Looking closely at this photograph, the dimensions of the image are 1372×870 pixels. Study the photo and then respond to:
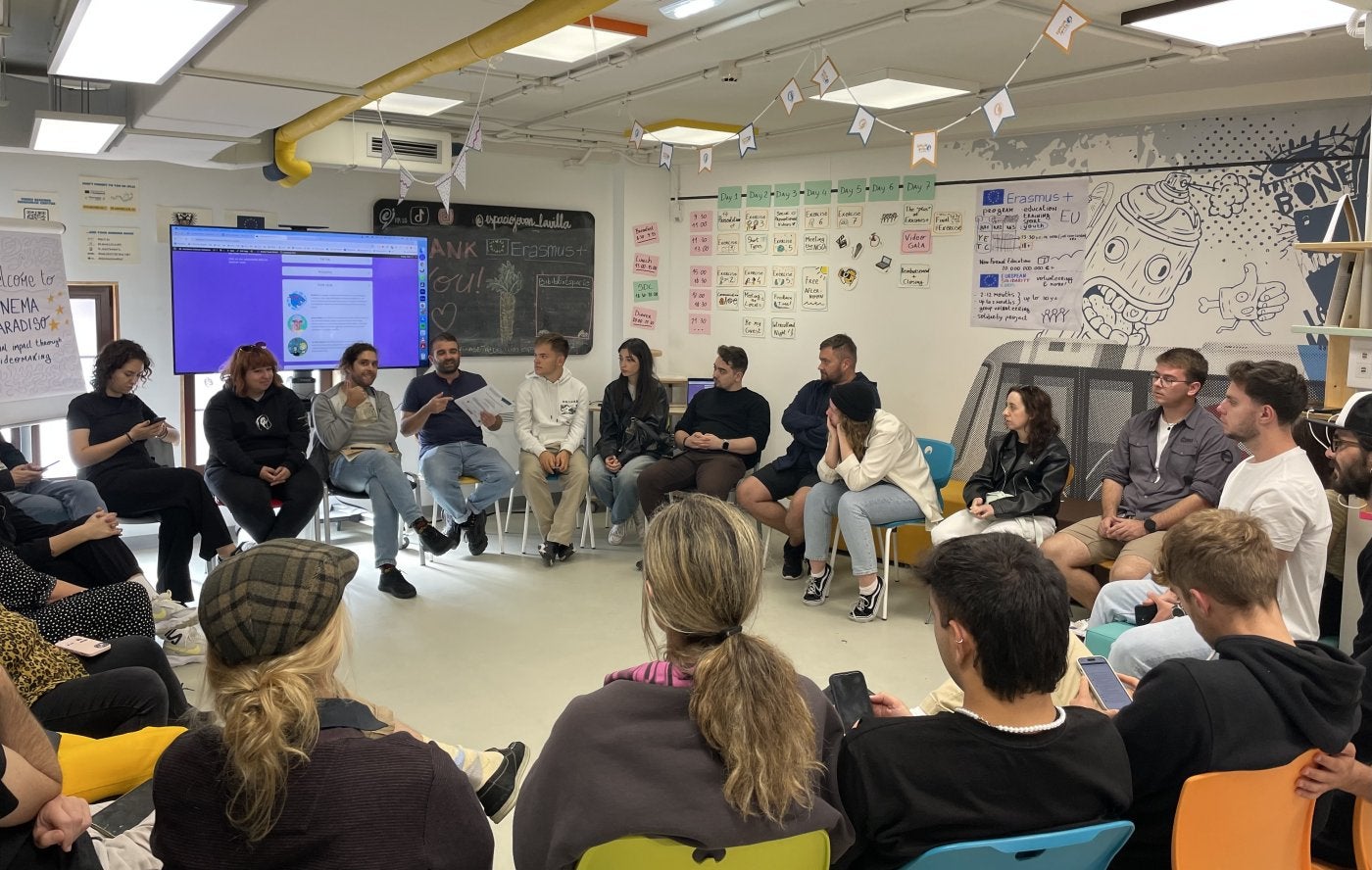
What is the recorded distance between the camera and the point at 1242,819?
5.38ft

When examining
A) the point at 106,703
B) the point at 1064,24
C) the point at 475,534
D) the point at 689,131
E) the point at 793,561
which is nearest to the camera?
the point at 106,703

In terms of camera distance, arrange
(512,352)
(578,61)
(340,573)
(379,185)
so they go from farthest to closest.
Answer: (512,352)
(379,185)
(578,61)
(340,573)

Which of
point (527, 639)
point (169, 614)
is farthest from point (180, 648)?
point (527, 639)

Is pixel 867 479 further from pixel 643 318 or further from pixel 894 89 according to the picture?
pixel 643 318

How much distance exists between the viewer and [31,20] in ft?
13.7

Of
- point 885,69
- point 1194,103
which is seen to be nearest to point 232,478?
point 885,69

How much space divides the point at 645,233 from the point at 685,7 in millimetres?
3764

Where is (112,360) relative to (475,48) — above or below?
below

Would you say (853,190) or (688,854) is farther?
(853,190)

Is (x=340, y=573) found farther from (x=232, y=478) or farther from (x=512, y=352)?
(x=512, y=352)

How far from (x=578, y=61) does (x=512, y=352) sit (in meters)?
2.70

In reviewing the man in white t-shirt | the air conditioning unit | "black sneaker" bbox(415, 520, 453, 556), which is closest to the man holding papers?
"black sneaker" bbox(415, 520, 453, 556)

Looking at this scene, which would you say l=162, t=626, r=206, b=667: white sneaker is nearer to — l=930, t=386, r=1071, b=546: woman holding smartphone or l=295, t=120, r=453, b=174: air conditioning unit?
l=295, t=120, r=453, b=174: air conditioning unit

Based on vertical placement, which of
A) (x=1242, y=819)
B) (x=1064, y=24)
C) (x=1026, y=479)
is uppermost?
(x=1064, y=24)
